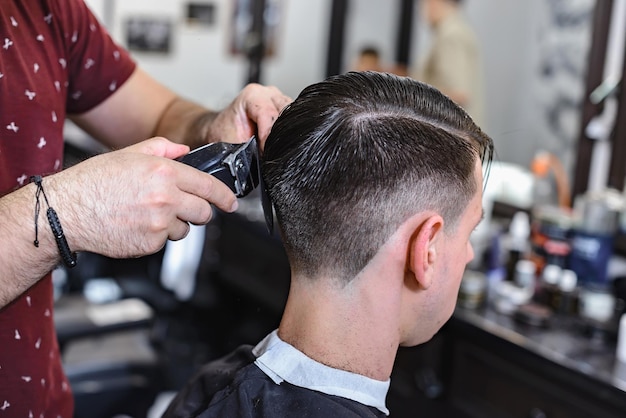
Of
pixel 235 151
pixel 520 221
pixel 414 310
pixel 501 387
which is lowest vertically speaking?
pixel 501 387

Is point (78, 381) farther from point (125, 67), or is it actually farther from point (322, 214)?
point (322, 214)

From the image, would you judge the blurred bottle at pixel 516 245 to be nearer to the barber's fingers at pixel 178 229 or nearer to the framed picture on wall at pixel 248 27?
the barber's fingers at pixel 178 229

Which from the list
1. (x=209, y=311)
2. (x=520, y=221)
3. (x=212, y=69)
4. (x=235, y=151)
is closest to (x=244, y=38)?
(x=212, y=69)

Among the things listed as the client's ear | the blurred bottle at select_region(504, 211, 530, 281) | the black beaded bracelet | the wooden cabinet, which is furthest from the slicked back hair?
the blurred bottle at select_region(504, 211, 530, 281)

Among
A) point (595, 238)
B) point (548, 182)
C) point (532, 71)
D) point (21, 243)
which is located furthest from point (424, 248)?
point (532, 71)

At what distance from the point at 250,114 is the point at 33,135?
364 mm

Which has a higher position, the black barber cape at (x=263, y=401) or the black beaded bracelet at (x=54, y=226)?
the black beaded bracelet at (x=54, y=226)

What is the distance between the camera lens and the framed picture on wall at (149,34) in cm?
412

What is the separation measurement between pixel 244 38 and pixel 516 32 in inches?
67.9

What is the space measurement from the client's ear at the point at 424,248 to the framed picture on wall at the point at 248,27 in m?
3.01

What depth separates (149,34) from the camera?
13.6 feet

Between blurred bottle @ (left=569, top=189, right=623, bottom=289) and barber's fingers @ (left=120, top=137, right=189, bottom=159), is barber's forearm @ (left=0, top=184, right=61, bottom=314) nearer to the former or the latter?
barber's fingers @ (left=120, top=137, right=189, bottom=159)

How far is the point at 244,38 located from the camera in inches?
157

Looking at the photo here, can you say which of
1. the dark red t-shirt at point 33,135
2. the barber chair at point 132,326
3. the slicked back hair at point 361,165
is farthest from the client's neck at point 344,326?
the barber chair at point 132,326
